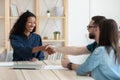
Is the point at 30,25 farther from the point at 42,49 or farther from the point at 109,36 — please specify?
the point at 109,36

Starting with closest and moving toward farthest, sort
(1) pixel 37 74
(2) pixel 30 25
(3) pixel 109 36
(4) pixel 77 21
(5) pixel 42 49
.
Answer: (3) pixel 109 36 → (1) pixel 37 74 → (5) pixel 42 49 → (2) pixel 30 25 → (4) pixel 77 21

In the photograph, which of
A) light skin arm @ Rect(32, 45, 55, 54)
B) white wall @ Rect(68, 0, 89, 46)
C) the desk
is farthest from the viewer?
white wall @ Rect(68, 0, 89, 46)

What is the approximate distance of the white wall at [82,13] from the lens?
520 cm

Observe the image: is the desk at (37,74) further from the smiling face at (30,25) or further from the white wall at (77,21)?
the white wall at (77,21)

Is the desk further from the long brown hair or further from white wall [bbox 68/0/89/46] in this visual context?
white wall [bbox 68/0/89/46]

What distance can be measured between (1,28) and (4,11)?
0.33 meters

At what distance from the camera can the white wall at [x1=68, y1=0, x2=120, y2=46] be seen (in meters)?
5.20

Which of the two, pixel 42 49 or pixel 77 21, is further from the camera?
pixel 77 21

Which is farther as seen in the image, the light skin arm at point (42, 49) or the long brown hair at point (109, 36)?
the light skin arm at point (42, 49)

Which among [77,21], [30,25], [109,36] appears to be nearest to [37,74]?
[109,36]

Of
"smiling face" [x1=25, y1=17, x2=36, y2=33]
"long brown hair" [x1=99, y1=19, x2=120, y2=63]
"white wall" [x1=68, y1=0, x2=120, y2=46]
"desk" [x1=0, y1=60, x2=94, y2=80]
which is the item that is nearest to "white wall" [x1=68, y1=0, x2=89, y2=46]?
"white wall" [x1=68, y1=0, x2=120, y2=46]

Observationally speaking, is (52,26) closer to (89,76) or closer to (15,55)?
(15,55)

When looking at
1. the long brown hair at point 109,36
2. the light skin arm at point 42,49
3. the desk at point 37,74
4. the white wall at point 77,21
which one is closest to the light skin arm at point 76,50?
the light skin arm at point 42,49

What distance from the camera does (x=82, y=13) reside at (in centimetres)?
524
